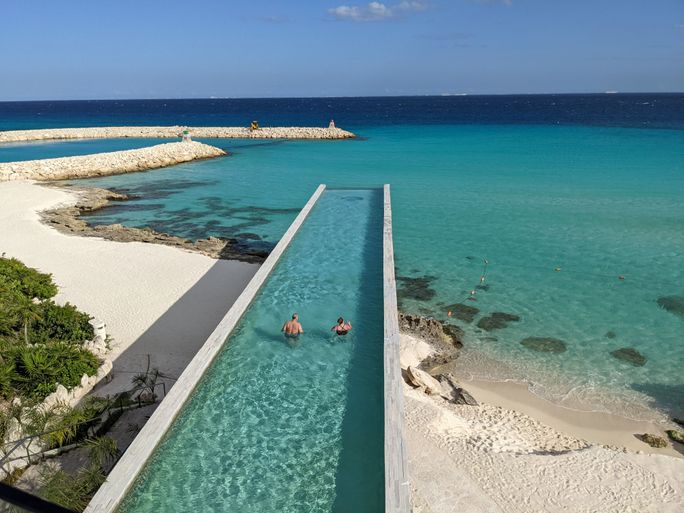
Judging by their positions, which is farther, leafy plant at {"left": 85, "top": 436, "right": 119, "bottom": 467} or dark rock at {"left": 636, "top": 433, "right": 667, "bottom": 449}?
dark rock at {"left": 636, "top": 433, "right": 667, "bottom": 449}

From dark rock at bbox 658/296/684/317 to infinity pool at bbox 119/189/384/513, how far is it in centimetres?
883

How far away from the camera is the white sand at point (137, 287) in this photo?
A: 39.2 feet

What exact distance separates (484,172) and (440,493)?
32.2 metres

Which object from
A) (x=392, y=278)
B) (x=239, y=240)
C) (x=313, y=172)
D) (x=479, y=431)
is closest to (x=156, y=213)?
(x=239, y=240)

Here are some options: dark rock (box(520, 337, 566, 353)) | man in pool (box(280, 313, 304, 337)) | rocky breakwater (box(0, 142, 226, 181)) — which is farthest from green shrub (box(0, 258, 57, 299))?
rocky breakwater (box(0, 142, 226, 181))

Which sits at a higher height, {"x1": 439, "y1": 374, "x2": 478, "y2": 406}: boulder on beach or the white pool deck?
the white pool deck

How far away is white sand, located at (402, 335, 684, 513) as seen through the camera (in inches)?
309

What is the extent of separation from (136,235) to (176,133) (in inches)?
1763

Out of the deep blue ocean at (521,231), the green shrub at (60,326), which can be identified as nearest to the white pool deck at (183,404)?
the green shrub at (60,326)

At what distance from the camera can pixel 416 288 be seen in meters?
16.8

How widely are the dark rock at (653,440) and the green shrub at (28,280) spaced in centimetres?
1370

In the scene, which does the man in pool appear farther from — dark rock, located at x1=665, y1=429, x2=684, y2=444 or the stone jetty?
the stone jetty

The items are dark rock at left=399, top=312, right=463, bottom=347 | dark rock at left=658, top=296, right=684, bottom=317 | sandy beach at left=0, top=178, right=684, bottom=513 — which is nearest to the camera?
sandy beach at left=0, top=178, right=684, bottom=513

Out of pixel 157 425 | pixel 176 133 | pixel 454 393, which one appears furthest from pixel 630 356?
pixel 176 133
